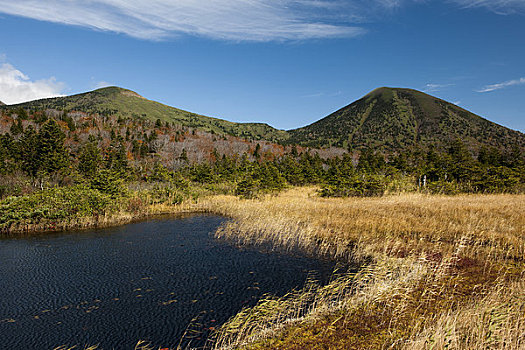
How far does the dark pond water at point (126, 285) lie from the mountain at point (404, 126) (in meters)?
96.7

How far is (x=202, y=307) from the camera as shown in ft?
28.5

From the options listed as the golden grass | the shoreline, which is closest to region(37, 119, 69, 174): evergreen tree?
the shoreline

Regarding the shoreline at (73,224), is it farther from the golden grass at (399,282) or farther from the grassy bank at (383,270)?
the golden grass at (399,282)

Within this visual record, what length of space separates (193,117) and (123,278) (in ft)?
614

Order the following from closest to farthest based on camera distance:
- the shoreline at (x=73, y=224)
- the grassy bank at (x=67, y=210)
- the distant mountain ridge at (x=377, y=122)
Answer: the shoreline at (x=73, y=224) → the grassy bank at (x=67, y=210) → the distant mountain ridge at (x=377, y=122)

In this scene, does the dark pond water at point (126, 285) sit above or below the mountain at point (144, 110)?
below

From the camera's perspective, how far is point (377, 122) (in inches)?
5271

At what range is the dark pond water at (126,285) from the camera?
7457mm

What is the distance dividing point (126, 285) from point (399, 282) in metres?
→ 9.15

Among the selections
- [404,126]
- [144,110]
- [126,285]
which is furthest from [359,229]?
[144,110]

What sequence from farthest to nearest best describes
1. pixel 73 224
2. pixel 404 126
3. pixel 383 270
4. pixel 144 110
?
pixel 144 110 → pixel 404 126 → pixel 73 224 → pixel 383 270

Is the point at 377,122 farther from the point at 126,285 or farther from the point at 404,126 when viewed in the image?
the point at 126,285

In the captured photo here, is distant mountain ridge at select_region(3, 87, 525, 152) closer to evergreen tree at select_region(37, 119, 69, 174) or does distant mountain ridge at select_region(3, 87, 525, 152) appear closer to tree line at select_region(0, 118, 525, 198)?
tree line at select_region(0, 118, 525, 198)

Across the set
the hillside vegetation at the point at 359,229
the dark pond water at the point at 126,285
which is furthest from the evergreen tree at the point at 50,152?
the dark pond water at the point at 126,285
